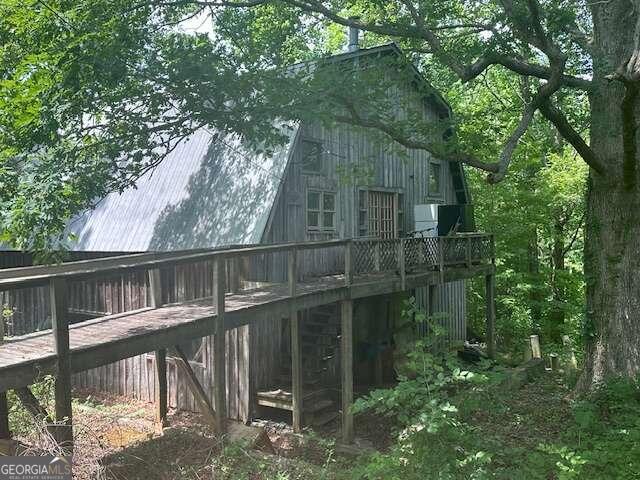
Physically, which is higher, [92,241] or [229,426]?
[92,241]

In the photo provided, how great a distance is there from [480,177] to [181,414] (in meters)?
14.5

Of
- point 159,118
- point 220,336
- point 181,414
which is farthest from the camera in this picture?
point 181,414

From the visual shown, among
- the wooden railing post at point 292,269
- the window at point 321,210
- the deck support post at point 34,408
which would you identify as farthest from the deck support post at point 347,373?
the deck support post at point 34,408

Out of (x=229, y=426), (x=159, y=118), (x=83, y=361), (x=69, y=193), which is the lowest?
(x=229, y=426)

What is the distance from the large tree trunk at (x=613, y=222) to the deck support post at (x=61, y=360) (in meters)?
7.66

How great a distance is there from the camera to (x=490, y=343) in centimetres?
1554

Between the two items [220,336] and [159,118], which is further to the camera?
[159,118]

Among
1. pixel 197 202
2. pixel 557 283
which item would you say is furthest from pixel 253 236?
pixel 557 283

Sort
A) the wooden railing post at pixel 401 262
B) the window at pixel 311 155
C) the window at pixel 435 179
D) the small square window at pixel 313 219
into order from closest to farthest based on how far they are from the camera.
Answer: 1. the wooden railing post at pixel 401 262
2. the window at pixel 311 155
3. the small square window at pixel 313 219
4. the window at pixel 435 179

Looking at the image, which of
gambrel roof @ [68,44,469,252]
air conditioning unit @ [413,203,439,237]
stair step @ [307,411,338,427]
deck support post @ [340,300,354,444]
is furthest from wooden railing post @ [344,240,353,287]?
air conditioning unit @ [413,203,439,237]

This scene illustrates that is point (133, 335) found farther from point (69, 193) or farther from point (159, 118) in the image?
point (159, 118)

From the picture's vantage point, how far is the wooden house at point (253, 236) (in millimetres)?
11016

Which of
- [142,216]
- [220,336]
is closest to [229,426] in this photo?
[220,336]

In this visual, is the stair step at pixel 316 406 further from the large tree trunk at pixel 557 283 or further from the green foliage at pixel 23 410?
the large tree trunk at pixel 557 283
